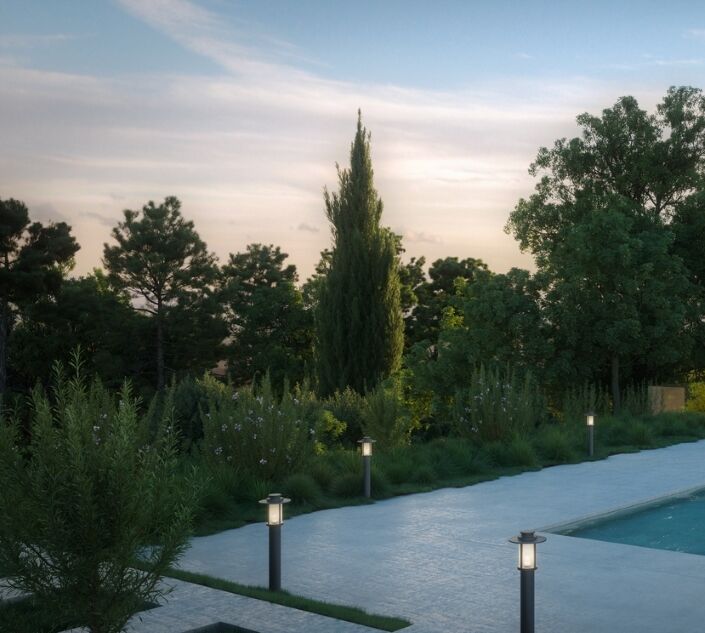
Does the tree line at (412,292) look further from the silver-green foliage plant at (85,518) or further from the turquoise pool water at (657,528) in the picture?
the silver-green foliage plant at (85,518)

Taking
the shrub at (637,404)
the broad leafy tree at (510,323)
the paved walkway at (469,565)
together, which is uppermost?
the broad leafy tree at (510,323)

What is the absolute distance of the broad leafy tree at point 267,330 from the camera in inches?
1481

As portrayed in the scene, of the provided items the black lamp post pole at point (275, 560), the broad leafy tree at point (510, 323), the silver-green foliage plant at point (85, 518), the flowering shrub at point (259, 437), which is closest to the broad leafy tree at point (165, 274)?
the broad leafy tree at point (510, 323)

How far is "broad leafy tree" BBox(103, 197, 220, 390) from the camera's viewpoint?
3703cm

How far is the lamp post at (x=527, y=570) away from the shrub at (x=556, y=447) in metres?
7.70

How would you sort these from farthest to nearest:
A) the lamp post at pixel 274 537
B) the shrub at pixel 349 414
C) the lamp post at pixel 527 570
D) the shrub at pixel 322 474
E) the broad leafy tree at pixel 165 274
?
the broad leafy tree at pixel 165 274, the shrub at pixel 349 414, the shrub at pixel 322 474, the lamp post at pixel 274 537, the lamp post at pixel 527 570

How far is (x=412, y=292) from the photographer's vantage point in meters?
38.4

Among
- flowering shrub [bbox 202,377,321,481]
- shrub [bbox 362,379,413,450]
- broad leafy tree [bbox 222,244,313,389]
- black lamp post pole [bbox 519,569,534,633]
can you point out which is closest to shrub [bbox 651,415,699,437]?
shrub [bbox 362,379,413,450]

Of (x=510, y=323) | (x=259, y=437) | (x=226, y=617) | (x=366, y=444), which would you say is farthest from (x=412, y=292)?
(x=226, y=617)

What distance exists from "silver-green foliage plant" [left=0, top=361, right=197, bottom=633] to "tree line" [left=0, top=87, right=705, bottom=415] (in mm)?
12506

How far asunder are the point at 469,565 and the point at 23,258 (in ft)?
93.8

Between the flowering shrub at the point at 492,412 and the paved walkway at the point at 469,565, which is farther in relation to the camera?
the flowering shrub at the point at 492,412

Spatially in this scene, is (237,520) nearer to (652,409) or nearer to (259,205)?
(652,409)

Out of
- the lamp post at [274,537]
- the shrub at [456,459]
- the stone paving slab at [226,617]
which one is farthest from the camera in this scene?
the shrub at [456,459]
